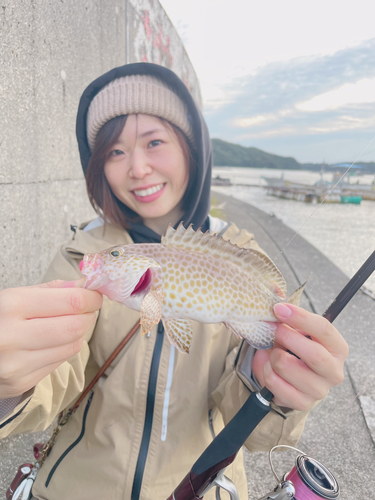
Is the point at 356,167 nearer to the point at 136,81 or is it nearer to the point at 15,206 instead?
the point at 136,81

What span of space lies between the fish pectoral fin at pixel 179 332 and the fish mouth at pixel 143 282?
0.16m

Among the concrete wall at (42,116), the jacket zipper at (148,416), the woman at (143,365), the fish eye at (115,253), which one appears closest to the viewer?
the fish eye at (115,253)

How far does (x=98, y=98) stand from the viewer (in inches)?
75.5

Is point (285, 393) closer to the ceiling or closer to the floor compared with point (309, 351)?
closer to the floor

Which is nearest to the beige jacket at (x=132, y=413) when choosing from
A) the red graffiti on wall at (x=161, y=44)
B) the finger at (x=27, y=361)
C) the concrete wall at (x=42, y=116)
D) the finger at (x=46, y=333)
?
the finger at (x=27, y=361)

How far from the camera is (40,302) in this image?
1042mm

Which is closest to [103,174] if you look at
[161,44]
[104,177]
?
[104,177]

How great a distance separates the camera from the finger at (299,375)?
1.22m

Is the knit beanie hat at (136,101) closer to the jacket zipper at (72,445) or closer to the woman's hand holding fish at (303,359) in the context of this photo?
the woman's hand holding fish at (303,359)

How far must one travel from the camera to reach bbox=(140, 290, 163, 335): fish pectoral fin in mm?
1035

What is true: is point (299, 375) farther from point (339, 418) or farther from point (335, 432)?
point (339, 418)

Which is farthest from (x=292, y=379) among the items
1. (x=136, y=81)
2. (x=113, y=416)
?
(x=136, y=81)

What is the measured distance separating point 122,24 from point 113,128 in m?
4.02

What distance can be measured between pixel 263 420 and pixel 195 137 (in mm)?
1750
